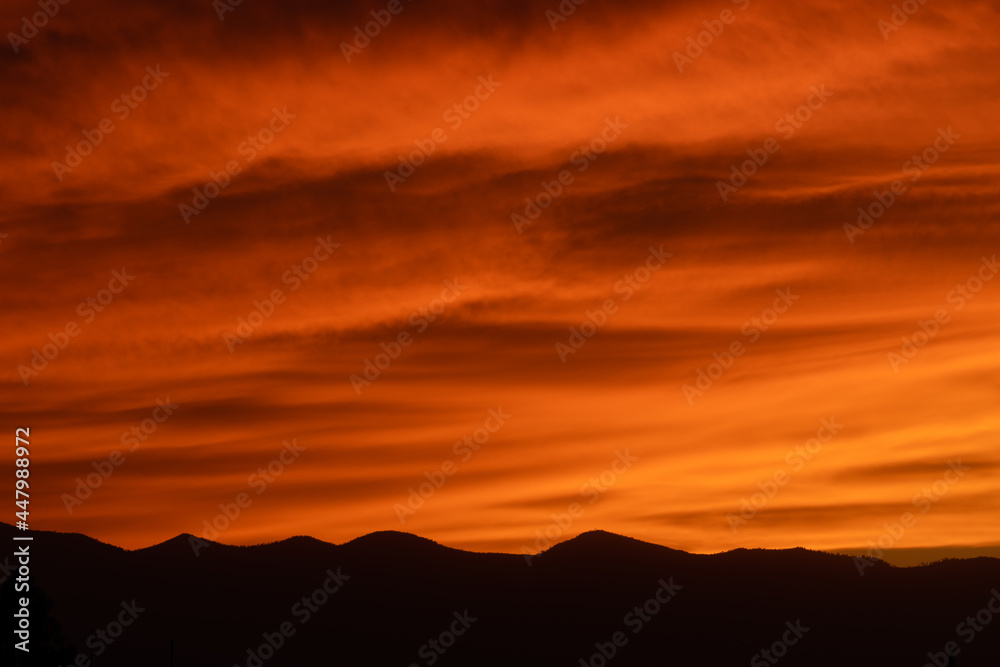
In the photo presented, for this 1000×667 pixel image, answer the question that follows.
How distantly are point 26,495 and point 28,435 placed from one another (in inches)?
85.4

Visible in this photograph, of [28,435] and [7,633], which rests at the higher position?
[28,435]

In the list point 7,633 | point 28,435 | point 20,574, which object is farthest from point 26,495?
point 7,633

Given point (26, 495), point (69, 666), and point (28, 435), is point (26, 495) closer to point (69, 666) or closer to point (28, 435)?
point (28, 435)

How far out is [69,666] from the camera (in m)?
65.0

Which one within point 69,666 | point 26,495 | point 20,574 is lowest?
point 69,666

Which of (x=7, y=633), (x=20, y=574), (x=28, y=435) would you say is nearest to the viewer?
(x=28, y=435)

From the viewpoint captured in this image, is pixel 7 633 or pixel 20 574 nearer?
pixel 20 574

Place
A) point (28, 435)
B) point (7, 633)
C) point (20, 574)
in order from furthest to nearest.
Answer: point (7, 633), point (20, 574), point (28, 435)

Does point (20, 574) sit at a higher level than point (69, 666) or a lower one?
higher

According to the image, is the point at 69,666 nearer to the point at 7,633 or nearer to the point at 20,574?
the point at 7,633

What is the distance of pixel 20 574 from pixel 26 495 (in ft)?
35.8

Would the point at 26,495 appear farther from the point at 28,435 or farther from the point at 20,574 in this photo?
the point at 20,574

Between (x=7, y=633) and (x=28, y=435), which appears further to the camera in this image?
(x=7, y=633)

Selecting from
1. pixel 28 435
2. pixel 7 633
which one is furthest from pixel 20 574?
pixel 28 435
